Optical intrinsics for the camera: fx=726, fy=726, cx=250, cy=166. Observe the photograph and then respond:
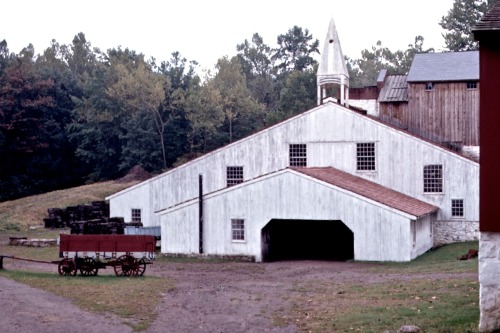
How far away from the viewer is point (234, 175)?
144ft

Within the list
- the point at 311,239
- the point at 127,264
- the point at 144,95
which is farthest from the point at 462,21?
the point at 127,264

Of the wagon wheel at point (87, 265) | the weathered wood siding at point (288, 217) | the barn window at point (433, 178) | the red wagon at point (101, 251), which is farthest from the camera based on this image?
the barn window at point (433, 178)

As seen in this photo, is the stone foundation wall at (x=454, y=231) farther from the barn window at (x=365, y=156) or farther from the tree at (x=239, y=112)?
the tree at (x=239, y=112)

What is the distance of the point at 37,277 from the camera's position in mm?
27344

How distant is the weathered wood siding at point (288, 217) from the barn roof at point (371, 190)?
0.49 metres

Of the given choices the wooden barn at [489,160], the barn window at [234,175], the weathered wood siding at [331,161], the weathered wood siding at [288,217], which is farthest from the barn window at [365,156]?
the wooden barn at [489,160]

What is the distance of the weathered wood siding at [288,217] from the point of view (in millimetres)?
35094

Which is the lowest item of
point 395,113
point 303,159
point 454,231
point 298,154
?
point 454,231

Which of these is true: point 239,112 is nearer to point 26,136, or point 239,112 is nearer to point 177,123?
point 177,123

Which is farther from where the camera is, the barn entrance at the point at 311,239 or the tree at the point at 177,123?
the tree at the point at 177,123

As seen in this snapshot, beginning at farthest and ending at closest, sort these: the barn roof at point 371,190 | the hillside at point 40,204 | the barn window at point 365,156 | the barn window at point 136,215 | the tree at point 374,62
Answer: the tree at point 374,62 → the hillside at point 40,204 → the barn window at point 136,215 → the barn window at point 365,156 → the barn roof at point 371,190

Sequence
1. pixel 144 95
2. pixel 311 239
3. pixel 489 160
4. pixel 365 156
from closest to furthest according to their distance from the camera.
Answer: pixel 489 160 < pixel 365 156 < pixel 311 239 < pixel 144 95

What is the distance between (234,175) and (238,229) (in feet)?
22.7

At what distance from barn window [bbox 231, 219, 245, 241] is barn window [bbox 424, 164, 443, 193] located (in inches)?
435
